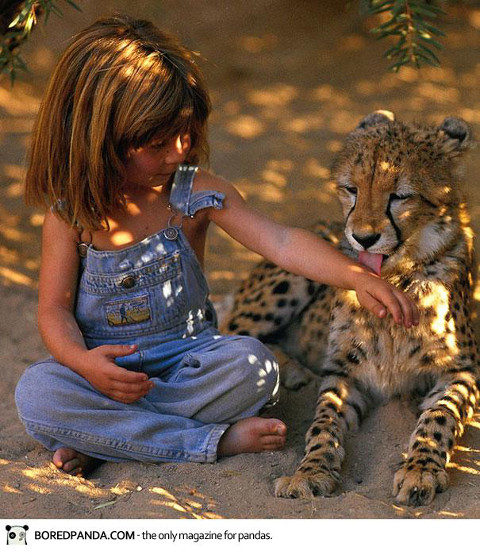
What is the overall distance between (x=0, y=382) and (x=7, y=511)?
1233 mm

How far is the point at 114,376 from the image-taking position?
110 inches

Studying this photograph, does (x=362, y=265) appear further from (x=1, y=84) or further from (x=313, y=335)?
(x=1, y=84)

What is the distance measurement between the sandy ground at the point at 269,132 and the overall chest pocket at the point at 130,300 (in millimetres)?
488

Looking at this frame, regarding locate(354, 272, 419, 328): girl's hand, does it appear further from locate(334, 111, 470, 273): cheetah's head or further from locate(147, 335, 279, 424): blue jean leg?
locate(147, 335, 279, 424): blue jean leg

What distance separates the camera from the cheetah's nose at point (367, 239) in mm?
2990

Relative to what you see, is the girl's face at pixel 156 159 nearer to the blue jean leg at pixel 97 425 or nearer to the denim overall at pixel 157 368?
the denim overall at pixel 157 368

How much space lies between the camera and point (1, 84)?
5613 millimetres

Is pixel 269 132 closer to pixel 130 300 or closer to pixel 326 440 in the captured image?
pixel 130 300

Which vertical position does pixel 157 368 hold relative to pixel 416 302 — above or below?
below

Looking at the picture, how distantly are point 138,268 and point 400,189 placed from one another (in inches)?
37.3

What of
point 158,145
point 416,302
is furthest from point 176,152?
point 416,302

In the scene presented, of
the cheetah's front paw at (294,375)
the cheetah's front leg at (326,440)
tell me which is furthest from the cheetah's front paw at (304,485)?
the cheetah's front paw at (294,375)

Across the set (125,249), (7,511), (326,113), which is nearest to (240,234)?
(125,249)
